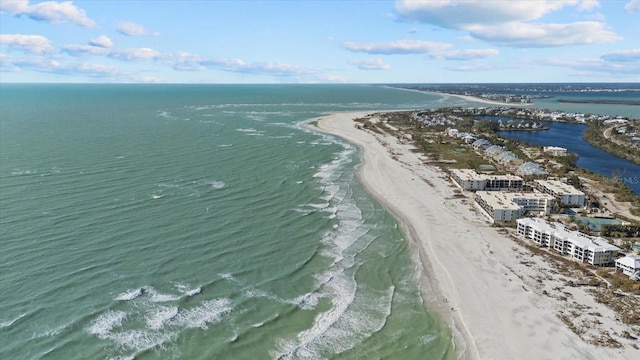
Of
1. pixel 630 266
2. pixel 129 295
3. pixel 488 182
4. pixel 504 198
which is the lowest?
pixel 129 295

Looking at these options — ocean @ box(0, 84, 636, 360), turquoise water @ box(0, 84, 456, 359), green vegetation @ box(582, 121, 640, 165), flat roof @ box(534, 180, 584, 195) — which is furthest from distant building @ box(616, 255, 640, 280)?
green vegetation @ box(582, 121, 640, 165)

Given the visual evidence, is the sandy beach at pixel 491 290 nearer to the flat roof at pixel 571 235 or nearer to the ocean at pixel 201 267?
the ocean at pixel 201 267

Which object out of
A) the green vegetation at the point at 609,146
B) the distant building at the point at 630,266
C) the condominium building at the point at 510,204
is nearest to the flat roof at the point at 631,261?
the distant building at the point at 630,266

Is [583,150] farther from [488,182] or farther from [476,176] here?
[488,182]

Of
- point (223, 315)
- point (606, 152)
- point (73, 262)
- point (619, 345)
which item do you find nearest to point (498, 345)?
point (619, 345)

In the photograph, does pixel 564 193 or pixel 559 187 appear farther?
pixel 559 187

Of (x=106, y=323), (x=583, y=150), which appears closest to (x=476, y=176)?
(x=106, y=323)

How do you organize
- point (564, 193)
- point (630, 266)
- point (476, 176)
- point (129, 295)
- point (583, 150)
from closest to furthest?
1. point (129, 295)
2. point (630, 266)
3. point (564, 193)
4. point (476, 176)
5. point (583, 150)
